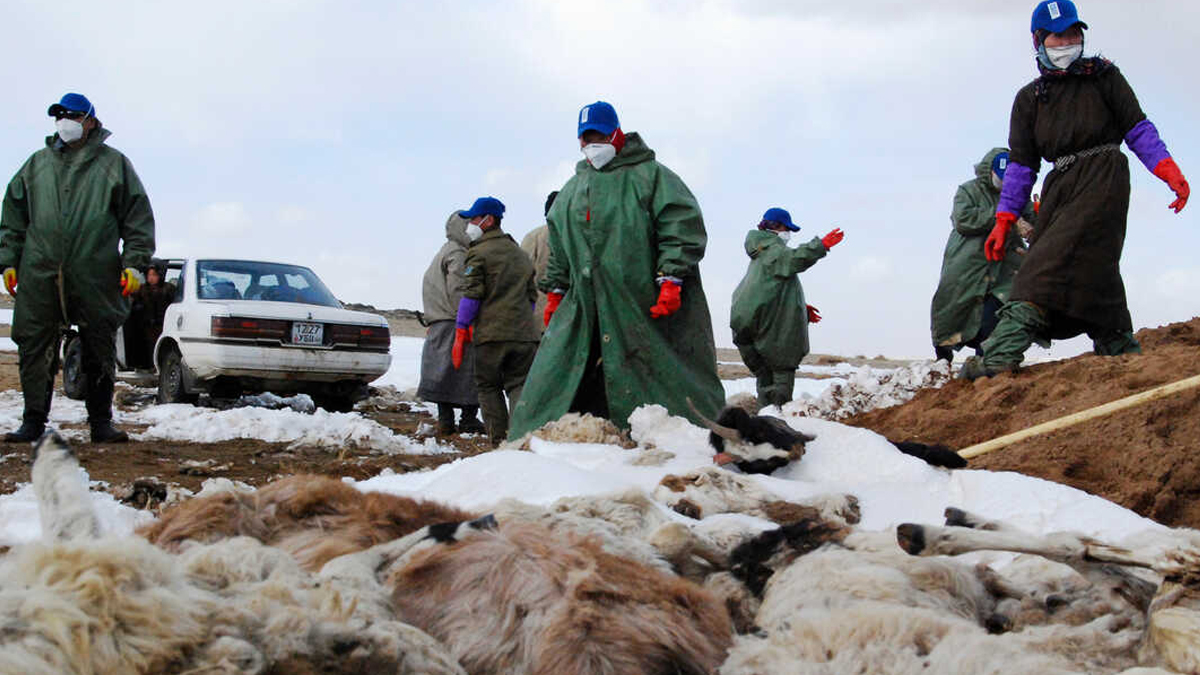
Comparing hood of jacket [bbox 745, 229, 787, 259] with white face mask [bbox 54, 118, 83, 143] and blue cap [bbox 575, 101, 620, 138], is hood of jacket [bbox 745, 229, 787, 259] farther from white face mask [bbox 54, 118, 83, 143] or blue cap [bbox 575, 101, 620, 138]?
white face mask [bbox 54, 118, 83, 143]

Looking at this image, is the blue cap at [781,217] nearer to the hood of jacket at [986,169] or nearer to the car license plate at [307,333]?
the hood of jacket at [986,169]

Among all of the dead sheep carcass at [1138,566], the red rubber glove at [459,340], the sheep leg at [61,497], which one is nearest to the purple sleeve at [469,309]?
the red rubber glove at [459,340]

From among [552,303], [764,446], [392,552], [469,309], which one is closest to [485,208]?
[469,309]

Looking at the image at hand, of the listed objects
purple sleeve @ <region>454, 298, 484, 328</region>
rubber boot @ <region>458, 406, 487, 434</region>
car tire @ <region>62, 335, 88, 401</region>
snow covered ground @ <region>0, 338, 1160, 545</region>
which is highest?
purple sleeve @ <region>454, 298, 484, 328</region>

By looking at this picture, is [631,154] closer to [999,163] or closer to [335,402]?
[999,163]

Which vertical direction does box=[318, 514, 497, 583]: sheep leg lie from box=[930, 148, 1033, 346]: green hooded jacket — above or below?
below

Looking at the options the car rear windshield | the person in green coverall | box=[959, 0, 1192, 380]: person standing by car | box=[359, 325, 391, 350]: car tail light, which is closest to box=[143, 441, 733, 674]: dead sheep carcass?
box=[959, 0, 1192, 380]: person standing by car

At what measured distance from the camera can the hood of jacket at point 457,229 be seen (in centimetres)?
1011

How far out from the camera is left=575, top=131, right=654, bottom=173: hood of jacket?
6.26m

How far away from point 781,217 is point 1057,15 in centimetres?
463

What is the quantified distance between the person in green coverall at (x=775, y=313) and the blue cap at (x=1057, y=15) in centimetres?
384

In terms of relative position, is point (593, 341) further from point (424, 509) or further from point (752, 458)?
point (424, 509)

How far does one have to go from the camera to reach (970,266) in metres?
10.2

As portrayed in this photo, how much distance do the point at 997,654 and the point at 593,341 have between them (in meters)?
4.66
